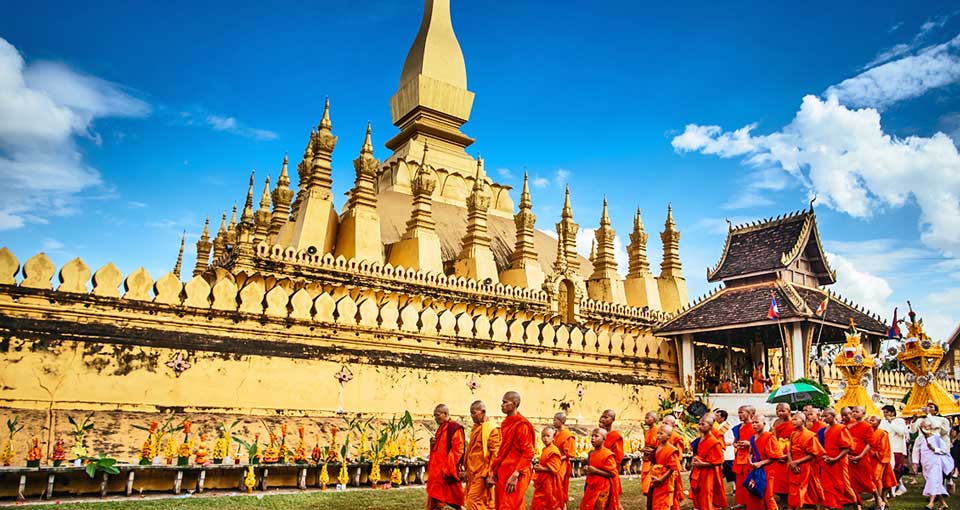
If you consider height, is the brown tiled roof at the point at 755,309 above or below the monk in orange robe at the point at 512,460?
above

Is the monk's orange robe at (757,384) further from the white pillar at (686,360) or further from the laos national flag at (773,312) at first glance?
the laos national flag at (773,312)

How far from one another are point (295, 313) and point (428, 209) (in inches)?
389

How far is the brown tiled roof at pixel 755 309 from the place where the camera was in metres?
16.8

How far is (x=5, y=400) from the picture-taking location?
10.1m

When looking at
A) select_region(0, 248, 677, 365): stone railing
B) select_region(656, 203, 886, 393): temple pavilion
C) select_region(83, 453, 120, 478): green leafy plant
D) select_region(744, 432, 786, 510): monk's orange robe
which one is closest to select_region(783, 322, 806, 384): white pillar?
select_region(656, 203, 886, 393): temple pavilion

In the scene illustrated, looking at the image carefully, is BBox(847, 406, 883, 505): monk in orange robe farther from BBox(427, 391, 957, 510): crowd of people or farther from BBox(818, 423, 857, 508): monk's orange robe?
BBox(818, 423, 857, 508): monk's orange robe

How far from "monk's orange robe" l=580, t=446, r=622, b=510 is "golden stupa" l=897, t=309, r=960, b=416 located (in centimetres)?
1050

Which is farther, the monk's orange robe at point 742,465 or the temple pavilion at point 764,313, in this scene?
the temple pavilion at point 764,313

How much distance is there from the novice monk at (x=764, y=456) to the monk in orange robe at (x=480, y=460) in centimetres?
377

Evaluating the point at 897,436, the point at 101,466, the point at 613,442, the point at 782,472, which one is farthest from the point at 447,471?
the point at 897,436

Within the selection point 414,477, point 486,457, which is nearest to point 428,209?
point 414,477

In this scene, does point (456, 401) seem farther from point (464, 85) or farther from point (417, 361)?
point (464, 85)

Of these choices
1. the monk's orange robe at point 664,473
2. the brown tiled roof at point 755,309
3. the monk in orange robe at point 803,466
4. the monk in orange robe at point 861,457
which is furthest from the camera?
the brown tiled roof at point 755,309

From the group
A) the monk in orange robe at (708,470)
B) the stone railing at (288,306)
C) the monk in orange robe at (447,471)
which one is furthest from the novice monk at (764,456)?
the stone railing at (288,306)
